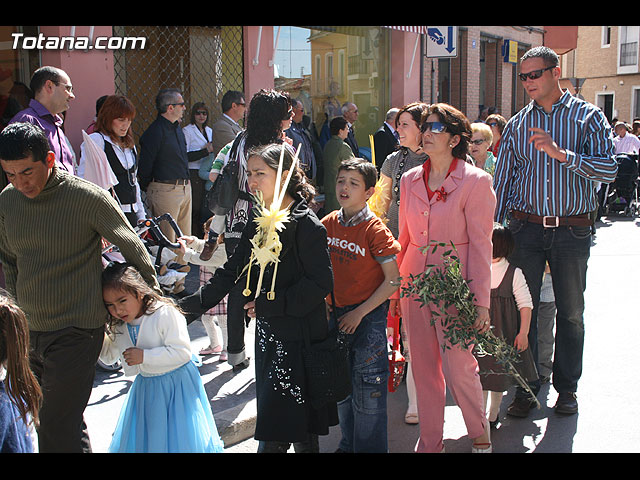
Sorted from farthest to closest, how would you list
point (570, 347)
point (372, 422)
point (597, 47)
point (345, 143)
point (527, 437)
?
point (597, 47), point (345, 143), point (570, 347), point (527, 437), point (372, 422)

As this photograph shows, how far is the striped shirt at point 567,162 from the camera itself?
4469 millimetres

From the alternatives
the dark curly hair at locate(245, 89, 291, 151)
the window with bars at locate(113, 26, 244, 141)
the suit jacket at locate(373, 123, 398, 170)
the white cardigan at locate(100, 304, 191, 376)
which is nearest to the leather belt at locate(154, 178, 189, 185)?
the window with bars at locate(113, 26, 244, 141)

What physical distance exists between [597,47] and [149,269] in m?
42.6

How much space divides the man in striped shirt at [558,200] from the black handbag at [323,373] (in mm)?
1938

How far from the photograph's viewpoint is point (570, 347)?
4680 millimetres

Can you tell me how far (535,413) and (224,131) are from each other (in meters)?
4.88

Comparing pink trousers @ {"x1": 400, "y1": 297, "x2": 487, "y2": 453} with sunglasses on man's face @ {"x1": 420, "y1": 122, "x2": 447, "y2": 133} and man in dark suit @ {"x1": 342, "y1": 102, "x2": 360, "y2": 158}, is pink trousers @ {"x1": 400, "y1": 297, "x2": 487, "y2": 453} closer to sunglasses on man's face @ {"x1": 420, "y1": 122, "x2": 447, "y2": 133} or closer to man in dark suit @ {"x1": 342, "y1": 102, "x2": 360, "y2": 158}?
sunglasses on man's face @ {"x1": 420, "y1": 122, "x2": 447, "y2": 133}

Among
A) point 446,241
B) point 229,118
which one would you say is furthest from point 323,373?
point 229,118

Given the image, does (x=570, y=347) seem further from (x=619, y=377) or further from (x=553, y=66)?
(x=553, y=66)

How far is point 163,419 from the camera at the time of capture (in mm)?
3279

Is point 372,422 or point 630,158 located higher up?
point 630,158

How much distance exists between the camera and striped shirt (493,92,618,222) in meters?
4.47

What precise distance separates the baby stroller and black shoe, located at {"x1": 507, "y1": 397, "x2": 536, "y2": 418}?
10.8m
